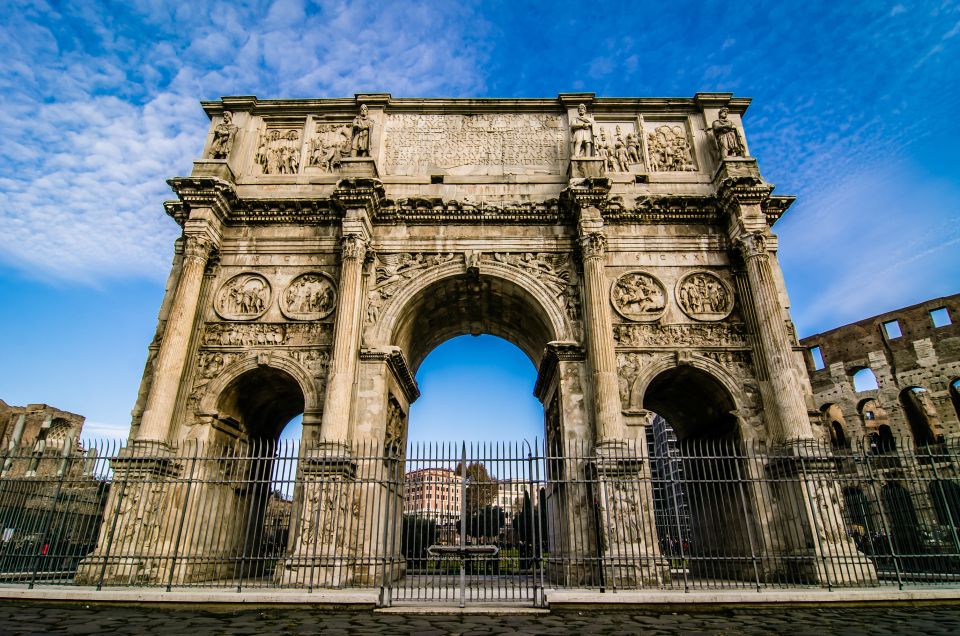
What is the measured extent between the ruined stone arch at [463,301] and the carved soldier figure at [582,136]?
3852mm

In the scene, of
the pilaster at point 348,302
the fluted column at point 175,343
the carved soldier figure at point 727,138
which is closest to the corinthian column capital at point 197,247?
the fluted column at point 175,343

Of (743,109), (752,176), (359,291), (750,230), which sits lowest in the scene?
(359,291)

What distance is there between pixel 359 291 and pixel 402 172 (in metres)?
4.35

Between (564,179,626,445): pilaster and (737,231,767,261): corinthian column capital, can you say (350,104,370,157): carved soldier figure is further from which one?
(737,231,767,261): corinthian column capital

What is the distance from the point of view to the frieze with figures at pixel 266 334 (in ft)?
44.2

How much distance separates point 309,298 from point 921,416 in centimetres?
2708

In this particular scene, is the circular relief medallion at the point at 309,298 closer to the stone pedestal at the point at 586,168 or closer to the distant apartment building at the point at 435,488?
the distant apartment building at the point at 435,488

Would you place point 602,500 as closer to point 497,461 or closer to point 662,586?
point 662,586

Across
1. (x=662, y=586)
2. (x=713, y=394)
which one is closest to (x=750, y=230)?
(x=713, y=394)

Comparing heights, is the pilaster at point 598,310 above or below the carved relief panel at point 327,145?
below

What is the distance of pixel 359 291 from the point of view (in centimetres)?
1327

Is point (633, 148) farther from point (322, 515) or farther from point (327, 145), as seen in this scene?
point (322, 515)

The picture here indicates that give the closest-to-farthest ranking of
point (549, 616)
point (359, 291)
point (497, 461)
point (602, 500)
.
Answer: point (549, 616), point (497, 461), point (602, 500), point (359, 291)

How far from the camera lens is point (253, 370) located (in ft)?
43.5
